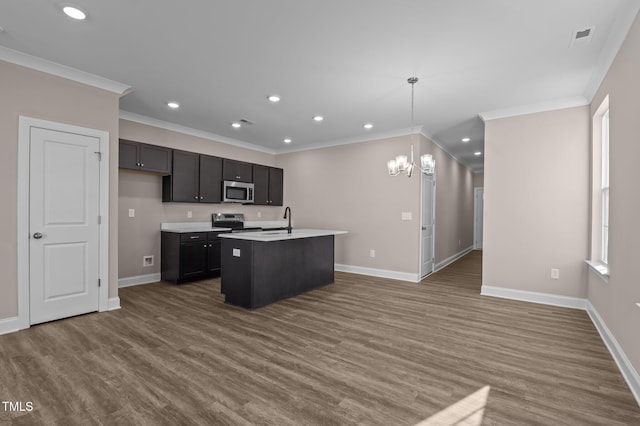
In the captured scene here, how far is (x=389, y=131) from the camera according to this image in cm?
576

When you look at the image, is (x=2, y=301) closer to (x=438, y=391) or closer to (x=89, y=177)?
(x=89, y=177)

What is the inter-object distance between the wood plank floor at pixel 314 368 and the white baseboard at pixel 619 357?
65 mm

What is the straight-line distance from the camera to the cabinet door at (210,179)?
5.71 meters

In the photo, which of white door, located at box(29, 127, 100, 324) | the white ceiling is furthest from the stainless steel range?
white door, located at box(29, 127, 100, 324)

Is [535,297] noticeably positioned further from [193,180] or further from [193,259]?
[193,180]

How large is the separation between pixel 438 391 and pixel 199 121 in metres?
5.14

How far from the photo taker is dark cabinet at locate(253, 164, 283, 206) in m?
6.78

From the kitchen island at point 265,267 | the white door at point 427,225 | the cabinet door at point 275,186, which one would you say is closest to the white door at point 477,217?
the white door at point 427,225

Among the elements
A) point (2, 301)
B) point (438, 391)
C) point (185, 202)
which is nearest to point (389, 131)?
point (185, 202)

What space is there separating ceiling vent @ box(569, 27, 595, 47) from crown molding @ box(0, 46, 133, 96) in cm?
474

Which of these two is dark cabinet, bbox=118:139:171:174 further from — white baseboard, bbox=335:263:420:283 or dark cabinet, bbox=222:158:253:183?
white baseboard, bbox=335:263:420:283

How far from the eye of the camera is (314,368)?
2.41 m

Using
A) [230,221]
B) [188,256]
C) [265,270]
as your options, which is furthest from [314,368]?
[230,221]

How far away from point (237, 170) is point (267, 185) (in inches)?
35.2
